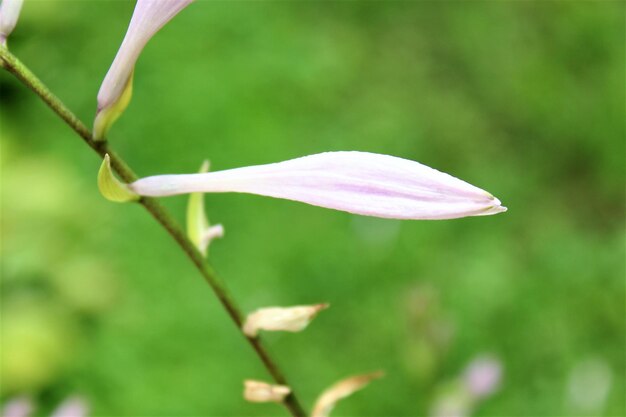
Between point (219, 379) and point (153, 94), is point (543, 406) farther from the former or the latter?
point (153, 94)

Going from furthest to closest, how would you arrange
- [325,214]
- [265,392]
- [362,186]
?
[325,214], [265,392], [362,186]

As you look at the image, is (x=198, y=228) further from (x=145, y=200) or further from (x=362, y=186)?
(x=362, y=186)

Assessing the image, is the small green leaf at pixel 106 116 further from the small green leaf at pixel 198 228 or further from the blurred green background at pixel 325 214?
the blurred green background at pixel 325 214

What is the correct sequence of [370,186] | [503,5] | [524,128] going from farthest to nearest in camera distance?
[503,5] → [524,128] → [370,186]

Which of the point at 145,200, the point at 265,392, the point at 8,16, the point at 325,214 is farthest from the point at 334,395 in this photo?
the point at 325,214

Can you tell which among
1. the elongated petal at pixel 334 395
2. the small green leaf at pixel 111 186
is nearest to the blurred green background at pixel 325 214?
the elongated petal at pixel 334 395

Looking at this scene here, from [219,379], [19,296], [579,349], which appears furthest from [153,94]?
[579,349]
